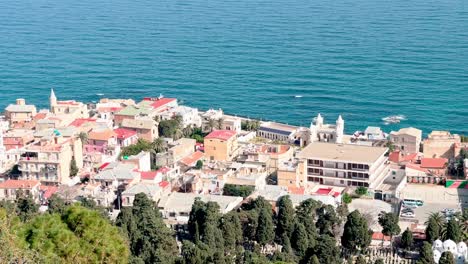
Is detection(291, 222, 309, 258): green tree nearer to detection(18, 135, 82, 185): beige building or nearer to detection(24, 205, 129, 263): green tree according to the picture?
detection(24, 205, 129, 263): green tree

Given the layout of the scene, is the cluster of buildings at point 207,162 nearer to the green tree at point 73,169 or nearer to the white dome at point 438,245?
the green tree at point 73,169

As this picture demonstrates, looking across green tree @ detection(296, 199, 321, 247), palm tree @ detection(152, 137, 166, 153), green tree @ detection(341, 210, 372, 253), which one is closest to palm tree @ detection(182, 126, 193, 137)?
palm tree @ detection(152, 137, 166, 153)

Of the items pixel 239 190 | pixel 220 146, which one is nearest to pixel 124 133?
pixel 220 146

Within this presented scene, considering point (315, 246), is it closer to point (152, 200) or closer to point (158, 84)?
point (152, 200)

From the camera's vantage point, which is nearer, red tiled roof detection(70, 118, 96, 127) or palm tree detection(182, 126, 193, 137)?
red tiled roof detection(70, 118, 96, 127)

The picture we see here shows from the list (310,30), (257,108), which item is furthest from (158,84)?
(310,30)
